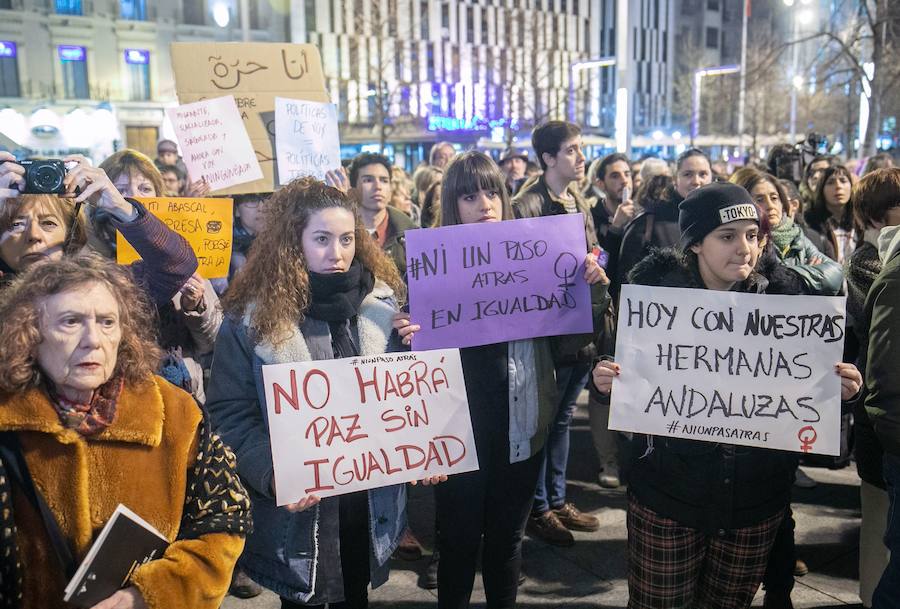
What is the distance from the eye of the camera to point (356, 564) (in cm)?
263

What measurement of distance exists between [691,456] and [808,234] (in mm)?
3276

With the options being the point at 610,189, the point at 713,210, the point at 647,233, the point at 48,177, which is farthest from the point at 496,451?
the point at 610,189

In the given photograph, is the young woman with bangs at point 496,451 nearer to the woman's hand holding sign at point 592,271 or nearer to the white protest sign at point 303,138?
the woman's hand holding sign at point 592,271

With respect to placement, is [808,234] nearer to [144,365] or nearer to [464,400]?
[464,400]

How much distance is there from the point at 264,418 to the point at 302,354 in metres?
0.25

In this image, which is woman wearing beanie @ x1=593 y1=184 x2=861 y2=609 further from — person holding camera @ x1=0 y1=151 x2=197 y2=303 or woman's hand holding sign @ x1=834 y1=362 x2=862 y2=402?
person holding camera @ x1=0 y1=151 x2=197 y2=303

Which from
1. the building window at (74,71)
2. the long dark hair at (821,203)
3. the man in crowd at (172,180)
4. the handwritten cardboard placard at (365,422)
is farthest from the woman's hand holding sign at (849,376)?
the building window at (74,71)

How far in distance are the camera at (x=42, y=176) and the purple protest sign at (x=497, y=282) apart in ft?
3.84

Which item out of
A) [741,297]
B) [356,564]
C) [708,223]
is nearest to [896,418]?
[741,297]

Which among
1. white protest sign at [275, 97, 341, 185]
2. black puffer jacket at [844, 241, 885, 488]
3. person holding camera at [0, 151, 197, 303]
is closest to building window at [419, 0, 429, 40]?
white protest sign at [275, 97, 341, 185]

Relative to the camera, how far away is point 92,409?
1840 millimetres

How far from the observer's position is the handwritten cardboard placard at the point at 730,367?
2506 millimetres

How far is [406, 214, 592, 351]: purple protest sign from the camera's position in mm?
2861

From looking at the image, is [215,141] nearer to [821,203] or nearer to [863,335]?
[863,335]
